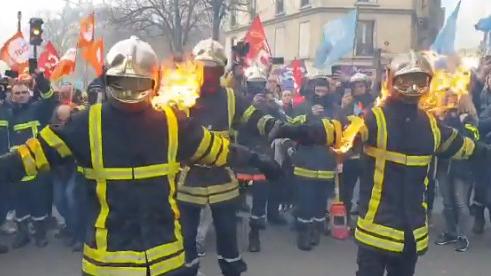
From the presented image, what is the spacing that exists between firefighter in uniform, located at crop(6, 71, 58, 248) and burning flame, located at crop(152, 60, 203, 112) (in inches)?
130

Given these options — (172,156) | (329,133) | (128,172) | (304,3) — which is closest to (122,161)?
(128,172)

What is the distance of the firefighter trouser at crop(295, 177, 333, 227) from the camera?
25.6ft

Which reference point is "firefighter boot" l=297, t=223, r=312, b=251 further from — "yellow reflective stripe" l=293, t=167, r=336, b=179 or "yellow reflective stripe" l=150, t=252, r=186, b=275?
"yellow reflective stripe" l=150, t=252, r=186, b=275

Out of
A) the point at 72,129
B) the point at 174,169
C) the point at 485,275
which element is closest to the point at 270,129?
the point at 174,169

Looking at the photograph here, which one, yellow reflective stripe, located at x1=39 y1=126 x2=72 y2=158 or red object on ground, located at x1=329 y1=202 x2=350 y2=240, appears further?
red object on ground, located at x1=329 y1=202 x2=350 y2=240

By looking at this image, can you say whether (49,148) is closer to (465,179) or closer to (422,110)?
(422,110)

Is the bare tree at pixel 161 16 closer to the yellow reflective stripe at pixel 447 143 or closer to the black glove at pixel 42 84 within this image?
the black glove at pixel 42 84

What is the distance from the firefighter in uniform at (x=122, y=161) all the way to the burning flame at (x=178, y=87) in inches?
13.9

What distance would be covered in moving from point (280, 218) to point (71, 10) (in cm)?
5484

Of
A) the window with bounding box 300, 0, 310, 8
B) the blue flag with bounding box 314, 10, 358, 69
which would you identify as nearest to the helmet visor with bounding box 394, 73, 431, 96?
the blue flag with bounding box 314, 10, 358, 69

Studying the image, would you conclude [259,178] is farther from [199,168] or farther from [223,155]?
[223,155]

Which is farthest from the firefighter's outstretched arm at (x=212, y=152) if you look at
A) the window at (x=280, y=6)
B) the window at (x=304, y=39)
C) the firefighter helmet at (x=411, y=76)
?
the window at (x=280, y=6)

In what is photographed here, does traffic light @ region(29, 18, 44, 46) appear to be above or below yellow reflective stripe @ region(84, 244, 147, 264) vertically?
above

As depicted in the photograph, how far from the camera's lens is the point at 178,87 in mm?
4434
